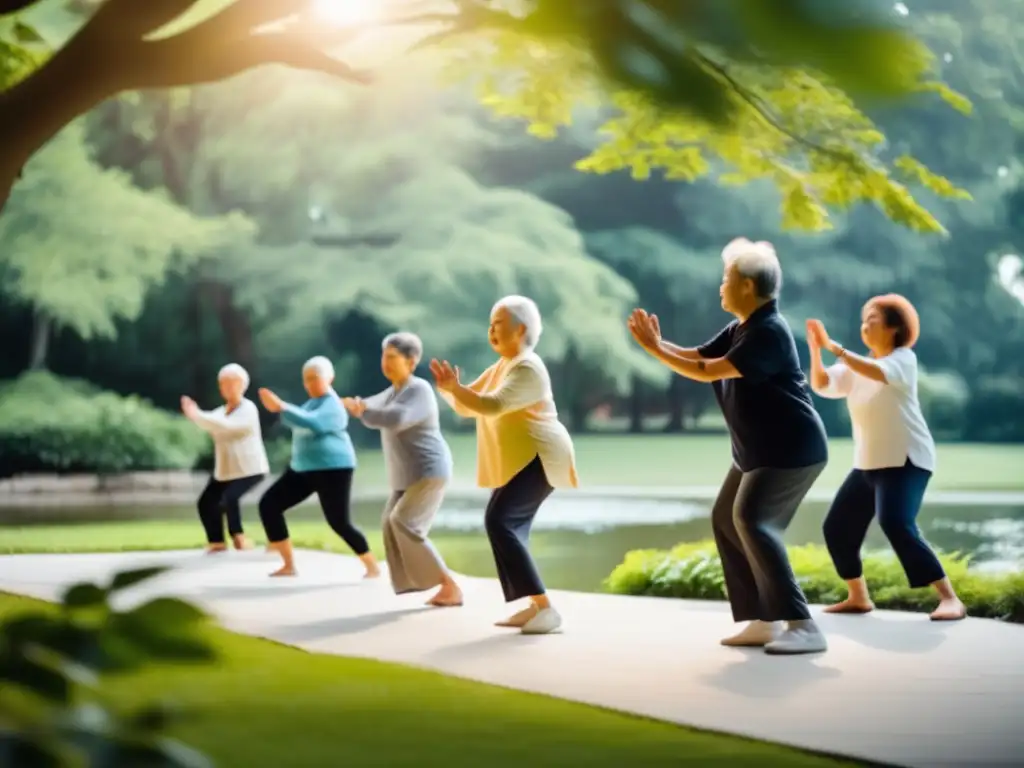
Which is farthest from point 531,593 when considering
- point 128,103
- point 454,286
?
point 128,103

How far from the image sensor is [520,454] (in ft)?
21.7

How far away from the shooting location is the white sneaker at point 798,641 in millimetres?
5793

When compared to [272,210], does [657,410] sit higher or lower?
lower

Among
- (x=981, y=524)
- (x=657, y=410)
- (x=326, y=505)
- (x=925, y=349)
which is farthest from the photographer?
(x=657, y=410)

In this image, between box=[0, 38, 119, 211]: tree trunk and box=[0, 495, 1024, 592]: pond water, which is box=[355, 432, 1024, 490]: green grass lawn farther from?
box=[0, 38, 119, 211]: tree trunk

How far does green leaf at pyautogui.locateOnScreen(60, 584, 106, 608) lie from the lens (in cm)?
98

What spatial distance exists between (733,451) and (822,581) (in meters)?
2.48

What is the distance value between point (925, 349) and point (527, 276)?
7823mm

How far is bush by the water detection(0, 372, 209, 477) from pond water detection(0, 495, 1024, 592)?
1338 millimetres

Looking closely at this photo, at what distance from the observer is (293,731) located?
441cm

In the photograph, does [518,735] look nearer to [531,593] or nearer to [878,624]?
[531,593]

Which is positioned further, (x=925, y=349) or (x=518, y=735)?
(x=925, y=349)

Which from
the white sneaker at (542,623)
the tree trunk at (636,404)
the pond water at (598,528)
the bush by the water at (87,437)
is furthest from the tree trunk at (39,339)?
the white sneaker at (542,623)

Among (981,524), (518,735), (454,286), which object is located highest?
(454,286)
